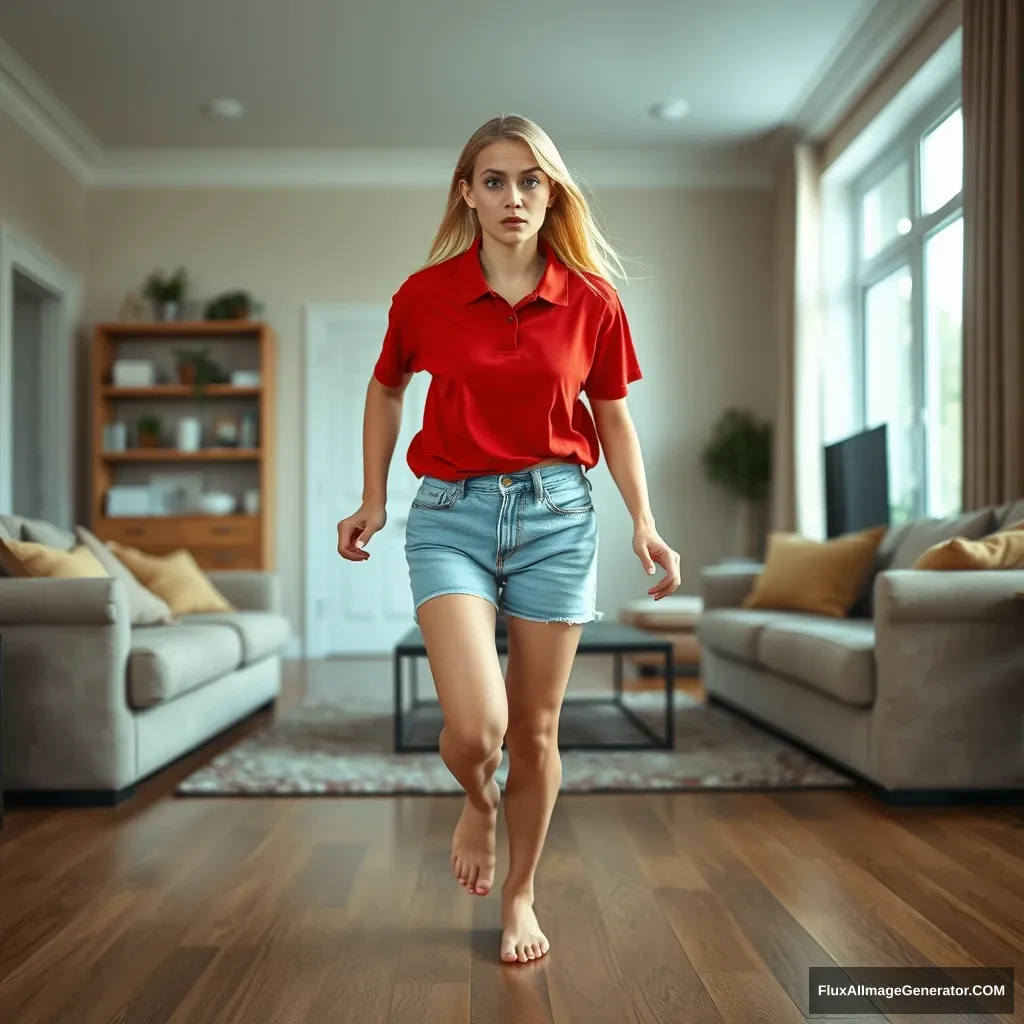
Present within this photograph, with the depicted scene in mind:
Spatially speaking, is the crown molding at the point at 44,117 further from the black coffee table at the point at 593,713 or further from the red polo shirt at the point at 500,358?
the red polo shirt at the point at 500,358

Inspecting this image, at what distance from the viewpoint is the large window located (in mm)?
5160

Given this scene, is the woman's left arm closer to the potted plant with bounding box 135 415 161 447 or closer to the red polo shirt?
the red polo shirt

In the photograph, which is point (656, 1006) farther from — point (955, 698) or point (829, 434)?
point (829, 434)

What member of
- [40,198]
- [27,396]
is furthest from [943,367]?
[27,396]

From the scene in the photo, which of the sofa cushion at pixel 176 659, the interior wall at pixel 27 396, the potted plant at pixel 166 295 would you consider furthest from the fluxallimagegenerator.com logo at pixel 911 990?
the interior wall at pixel 27 396

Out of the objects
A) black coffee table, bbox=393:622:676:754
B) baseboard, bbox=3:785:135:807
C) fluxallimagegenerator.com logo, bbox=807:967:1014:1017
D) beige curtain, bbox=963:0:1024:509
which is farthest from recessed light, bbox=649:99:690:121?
fluxallimagegenerator.com logo, bbox=807:967:1014:1017

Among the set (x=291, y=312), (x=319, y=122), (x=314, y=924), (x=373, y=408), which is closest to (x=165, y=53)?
(x=319, y=122)

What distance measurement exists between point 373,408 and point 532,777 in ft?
2.18

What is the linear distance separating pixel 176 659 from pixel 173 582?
1303 millimetres

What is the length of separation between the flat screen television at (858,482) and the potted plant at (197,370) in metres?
3.68

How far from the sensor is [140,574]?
4348 millimetres

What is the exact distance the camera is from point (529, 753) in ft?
5.72

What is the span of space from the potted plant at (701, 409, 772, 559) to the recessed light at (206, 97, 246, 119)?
137 inches

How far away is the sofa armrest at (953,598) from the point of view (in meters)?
2.82
